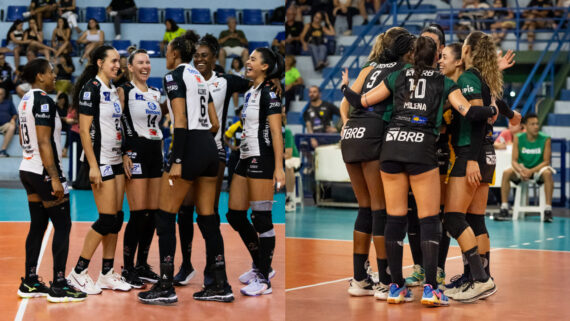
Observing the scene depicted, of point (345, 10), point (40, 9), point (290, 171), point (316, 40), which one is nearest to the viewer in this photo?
point (290, 171)

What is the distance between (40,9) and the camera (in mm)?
20203

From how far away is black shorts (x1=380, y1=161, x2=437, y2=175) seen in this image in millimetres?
5551

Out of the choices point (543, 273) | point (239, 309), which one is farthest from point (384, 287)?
point (543, 273)

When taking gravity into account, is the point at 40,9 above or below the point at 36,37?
above

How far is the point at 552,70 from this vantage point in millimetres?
15500

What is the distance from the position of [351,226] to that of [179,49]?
5.56 metres

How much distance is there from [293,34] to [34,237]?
13464mm

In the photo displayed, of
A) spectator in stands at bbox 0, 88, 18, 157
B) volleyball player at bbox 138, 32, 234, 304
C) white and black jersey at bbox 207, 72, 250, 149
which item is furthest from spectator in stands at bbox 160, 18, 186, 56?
volleyball player at bbox 138, 32, 234, 304

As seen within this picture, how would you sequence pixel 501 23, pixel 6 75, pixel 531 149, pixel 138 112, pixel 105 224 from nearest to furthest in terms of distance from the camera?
pixel 105 224, pixel 138 112, pixel 531 149, pixel 501 23, pixel 6 75

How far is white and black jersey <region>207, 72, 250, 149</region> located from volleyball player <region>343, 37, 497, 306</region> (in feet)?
4.65

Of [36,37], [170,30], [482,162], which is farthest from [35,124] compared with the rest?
[36,37]

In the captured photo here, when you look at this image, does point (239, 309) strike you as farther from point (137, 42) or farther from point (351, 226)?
point (137, 42)

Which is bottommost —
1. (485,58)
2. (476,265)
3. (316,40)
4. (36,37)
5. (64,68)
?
(476,265)

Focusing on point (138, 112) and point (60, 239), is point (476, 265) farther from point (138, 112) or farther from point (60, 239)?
point (60, 239)
